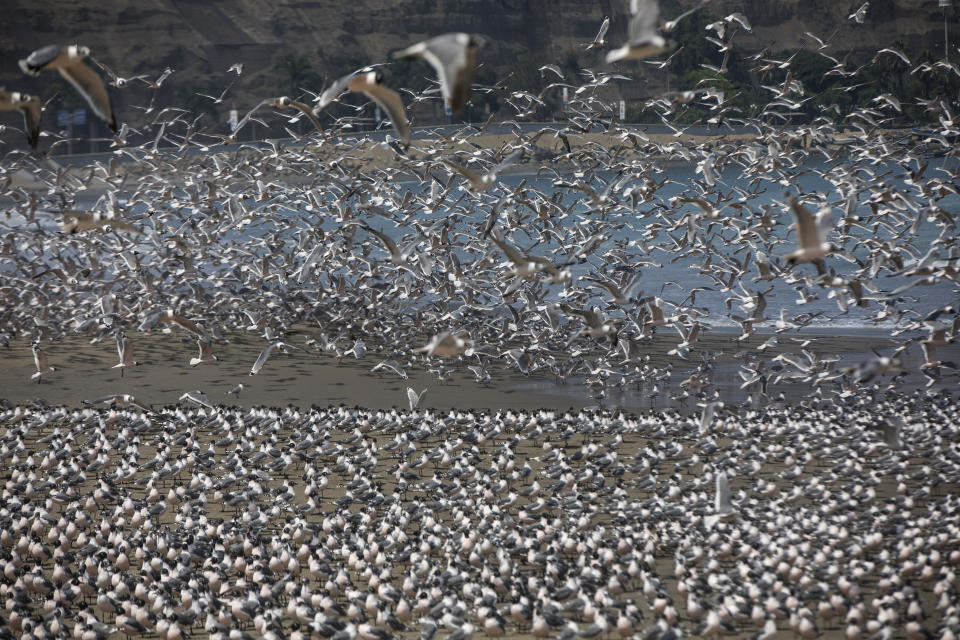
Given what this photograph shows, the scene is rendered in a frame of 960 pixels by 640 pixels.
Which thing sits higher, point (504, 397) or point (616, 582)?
point (616, 582)

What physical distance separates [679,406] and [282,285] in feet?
38.0

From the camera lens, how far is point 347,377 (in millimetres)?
26172

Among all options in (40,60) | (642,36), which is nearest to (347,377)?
(642,36)

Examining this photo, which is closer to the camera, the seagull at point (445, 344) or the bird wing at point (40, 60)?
the bird wing at point (40, 60)

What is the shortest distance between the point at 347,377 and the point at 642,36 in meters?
15.5

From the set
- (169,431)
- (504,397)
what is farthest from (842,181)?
(169,431)

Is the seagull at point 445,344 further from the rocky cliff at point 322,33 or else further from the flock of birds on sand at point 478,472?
the rocky cliff at point 322,33

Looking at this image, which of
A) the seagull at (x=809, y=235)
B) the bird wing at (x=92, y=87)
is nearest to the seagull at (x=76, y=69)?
the bird wing at (x=92, y=87)

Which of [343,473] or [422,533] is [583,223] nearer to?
[343,473]

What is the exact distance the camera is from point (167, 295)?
28.6m

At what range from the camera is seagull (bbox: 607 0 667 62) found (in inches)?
461

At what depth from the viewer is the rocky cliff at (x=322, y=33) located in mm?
121375

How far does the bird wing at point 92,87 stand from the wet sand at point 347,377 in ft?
40.6

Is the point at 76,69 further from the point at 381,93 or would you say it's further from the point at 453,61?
the point at 453,61
